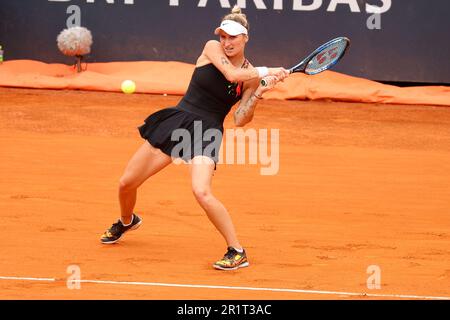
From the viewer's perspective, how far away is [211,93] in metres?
6.94

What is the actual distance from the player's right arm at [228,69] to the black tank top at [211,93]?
117mm

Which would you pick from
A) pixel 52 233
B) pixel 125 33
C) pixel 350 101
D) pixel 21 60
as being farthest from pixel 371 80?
pixel 52 233

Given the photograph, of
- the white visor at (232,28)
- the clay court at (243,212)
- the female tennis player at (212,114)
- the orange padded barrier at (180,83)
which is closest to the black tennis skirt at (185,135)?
the female tennis player at (212,114)

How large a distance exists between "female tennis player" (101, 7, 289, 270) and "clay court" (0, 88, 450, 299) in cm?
40

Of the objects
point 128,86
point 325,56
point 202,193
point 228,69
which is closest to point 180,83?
point 128,86

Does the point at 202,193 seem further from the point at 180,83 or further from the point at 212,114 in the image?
the point at 180,83

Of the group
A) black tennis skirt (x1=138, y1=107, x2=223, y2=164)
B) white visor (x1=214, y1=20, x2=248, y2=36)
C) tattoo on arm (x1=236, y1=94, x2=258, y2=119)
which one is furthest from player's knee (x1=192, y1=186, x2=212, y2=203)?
white visor (x1=214, y1=20, x2=248, y2=36)

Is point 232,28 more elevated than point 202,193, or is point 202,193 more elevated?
point 232,28

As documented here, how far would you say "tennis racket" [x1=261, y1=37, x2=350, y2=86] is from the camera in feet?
23.6

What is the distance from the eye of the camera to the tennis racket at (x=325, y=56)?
7188 mm

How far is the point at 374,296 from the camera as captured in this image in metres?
6.21

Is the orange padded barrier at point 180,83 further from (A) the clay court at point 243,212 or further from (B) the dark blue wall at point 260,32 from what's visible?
(A) the clay court at point 243,212

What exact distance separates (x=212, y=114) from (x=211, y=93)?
14cm

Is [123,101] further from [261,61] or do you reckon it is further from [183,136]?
[183,136]
